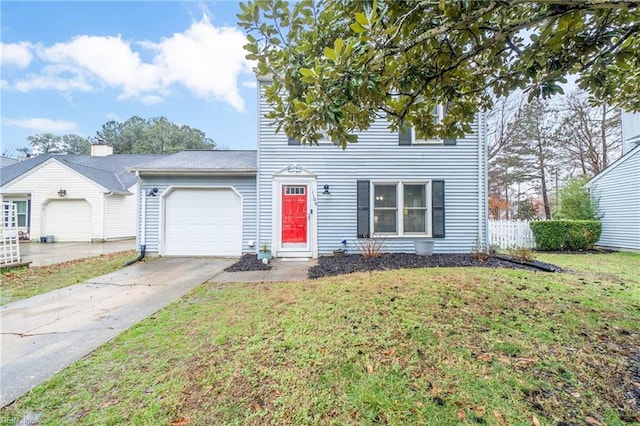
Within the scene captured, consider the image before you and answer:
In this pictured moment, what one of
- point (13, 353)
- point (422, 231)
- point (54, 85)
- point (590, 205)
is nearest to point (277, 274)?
point (13, 353)

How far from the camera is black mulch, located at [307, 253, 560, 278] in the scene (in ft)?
20.4

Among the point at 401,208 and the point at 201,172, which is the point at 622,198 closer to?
the point at 401,208

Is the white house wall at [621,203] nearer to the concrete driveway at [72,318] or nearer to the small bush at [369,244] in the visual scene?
the small bush at [369,244]

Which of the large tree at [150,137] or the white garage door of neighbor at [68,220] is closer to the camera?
the white garage door of neighbor at [68,220]

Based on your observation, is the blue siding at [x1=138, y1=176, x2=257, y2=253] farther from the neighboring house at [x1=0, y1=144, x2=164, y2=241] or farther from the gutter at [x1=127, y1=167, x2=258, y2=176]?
the neighboring house at [x1=0, y1=144, x2=164, y2=241]

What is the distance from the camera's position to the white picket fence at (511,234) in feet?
34.1

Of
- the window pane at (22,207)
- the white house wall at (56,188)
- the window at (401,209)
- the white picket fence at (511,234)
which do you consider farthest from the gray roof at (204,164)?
the window pane at (22,207)

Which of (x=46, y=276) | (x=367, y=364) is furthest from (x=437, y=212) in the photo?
(x=46, y=276)

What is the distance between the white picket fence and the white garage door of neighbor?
59.3ft

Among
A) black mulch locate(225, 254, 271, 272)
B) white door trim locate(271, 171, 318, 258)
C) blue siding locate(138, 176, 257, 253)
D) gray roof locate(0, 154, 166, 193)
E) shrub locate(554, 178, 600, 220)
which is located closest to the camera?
black mulch locate(225, 254, 271, 272)

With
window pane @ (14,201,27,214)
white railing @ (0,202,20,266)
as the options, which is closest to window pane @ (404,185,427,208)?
white railing @ (0,202,20,266)

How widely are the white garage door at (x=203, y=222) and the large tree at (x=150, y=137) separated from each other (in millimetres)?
21857

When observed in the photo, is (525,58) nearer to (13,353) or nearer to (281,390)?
(281,390)

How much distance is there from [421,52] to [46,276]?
8.42m
